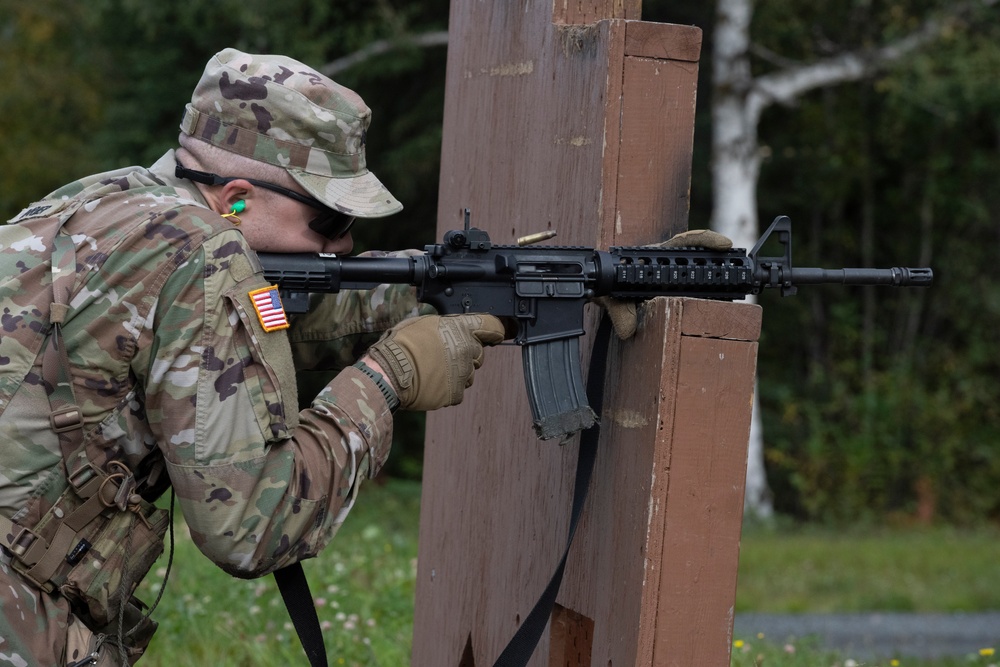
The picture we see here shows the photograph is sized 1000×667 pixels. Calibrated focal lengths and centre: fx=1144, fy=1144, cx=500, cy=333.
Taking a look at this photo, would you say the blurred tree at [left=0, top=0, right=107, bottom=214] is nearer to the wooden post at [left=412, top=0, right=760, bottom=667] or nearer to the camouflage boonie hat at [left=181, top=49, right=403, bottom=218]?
the wooden post at [left=412, top=0, right=760, bottom=667]

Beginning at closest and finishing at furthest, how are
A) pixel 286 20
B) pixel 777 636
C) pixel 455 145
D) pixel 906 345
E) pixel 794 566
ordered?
pixel 455 145 < pixel 777 636 < pixel 794 566 < pixel 286 20 < pixel 906 345

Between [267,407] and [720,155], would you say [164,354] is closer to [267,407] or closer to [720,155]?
[267,407]

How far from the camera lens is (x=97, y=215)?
2406 millimetres

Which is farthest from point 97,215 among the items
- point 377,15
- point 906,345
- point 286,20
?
point 906,345

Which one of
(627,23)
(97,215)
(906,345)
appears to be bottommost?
(97,215)

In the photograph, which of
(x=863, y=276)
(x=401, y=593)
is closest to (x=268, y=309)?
(x=863, y=276)

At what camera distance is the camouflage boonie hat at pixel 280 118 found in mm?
2508

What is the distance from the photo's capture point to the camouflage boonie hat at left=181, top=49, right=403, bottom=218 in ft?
8.23

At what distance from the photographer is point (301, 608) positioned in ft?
9.08

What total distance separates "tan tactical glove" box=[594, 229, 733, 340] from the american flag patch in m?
0.75

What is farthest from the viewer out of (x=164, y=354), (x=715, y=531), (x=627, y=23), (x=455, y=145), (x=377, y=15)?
(x=377, y=15)

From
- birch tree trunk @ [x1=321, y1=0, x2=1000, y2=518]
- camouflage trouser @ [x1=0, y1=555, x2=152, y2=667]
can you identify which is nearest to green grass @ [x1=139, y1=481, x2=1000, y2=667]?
camouflage trouser @ [x1=0, y1=555, x2=152, y2=667]

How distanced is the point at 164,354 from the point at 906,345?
44.6 feet

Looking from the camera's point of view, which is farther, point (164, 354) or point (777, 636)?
point (777, 636)
